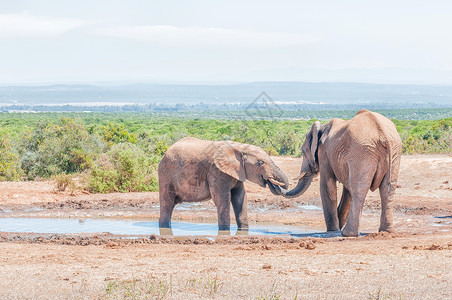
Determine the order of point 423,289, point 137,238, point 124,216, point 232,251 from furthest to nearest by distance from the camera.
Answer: point 124,216 < point 137,238 < point 232,251 < point 423,289

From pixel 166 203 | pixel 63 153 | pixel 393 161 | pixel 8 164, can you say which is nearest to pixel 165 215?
pixel 166 203

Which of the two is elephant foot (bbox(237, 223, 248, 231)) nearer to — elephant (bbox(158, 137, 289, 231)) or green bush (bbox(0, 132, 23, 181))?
elephant (bbox(158, 137, 289, 231))

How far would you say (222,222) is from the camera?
46.7 feet

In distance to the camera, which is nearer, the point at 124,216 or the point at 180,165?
the point at 180,165

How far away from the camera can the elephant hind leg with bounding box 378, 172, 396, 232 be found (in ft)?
41.5

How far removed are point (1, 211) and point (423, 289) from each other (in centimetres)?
1307

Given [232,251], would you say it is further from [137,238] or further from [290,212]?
[290,212]

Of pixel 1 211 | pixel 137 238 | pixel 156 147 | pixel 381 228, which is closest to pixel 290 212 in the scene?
pixel 381 228

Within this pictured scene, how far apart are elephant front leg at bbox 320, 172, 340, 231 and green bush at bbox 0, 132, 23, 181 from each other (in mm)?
15990

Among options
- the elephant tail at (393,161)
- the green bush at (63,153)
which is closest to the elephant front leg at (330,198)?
the elephant tail at (393,161)

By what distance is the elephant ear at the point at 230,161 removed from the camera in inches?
554

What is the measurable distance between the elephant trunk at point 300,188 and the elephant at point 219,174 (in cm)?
17

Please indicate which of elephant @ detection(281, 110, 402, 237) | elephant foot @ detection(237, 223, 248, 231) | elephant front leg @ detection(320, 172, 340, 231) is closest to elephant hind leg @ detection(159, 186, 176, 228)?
elephant foot @ detection(237, 223, 248, 231)

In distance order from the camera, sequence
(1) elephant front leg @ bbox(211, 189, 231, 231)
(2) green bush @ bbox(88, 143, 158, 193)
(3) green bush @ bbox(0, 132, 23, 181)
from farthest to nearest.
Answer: (3) green bush @ bbox(0, 132, 23, 181) → (2) green bush @ bbox(88, 143, 158, 193) → (1) elephant front leg @ bbox(211, 189, 231, 231)
